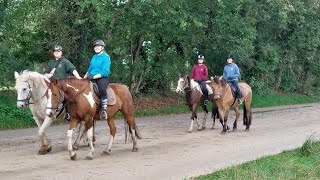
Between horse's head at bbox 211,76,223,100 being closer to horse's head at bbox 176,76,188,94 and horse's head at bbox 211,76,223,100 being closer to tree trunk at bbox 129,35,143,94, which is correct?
horse's head at bbox 176,76,188,94

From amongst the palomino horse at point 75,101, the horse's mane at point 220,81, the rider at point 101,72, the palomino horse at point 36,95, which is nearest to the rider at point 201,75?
the horse's mane at point 220,81

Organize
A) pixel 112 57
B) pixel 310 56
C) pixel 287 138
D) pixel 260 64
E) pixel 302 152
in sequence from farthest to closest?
pixel 310 56 → pixel 260 64 → pixel 112 57 → pixel 287 138 → pixel 302 152

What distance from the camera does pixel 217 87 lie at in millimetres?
17531

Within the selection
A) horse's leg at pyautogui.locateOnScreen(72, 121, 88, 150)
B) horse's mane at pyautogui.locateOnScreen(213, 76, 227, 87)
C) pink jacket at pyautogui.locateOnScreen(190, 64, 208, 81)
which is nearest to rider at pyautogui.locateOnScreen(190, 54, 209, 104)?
pink jacket at pyautogui.locateOnScreen(190, 64, 208, 81)

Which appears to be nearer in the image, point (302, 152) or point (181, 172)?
point (181, 172)

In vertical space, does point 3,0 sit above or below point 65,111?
above

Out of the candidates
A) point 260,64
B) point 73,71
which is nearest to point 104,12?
point 73,71

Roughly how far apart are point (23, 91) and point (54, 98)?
3.90 ft

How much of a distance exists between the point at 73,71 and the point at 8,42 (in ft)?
29.8

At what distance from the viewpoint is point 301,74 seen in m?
47.6

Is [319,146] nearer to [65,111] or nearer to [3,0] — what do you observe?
[65,111]

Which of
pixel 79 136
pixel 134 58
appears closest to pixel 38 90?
pixel 79 136

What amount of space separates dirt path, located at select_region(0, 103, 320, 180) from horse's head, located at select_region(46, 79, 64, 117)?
122 centimetres

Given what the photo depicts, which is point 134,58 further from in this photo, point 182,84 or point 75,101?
point 75,101
